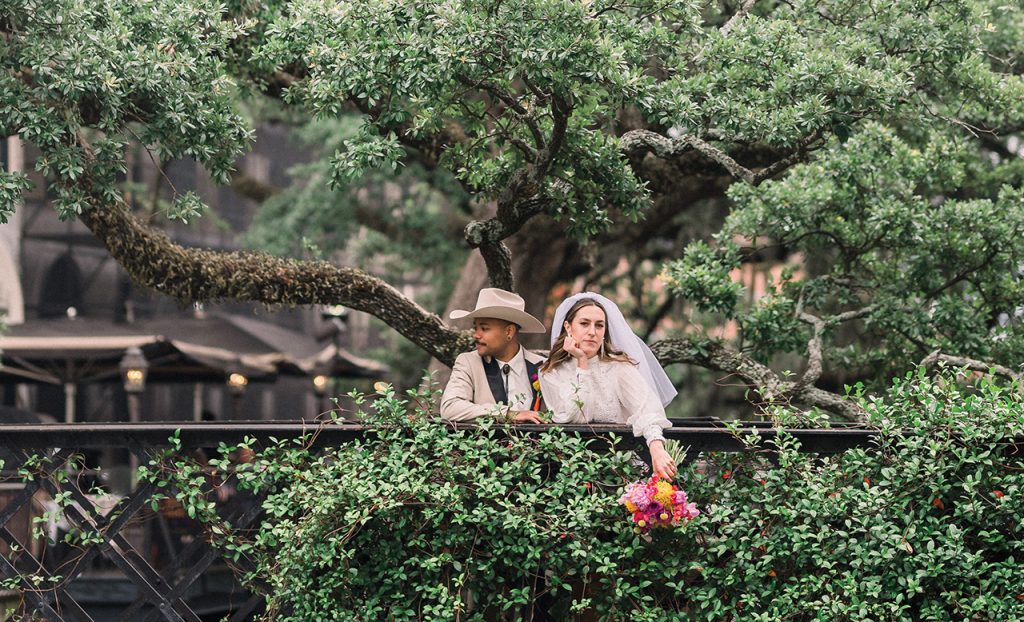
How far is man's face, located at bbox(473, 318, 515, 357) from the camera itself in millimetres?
6949

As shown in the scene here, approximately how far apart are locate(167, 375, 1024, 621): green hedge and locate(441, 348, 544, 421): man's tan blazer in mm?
122

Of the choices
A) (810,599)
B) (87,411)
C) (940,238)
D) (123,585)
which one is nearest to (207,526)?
(810,599)

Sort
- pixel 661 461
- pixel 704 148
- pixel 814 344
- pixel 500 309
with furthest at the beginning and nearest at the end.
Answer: pixel 814 344 → pixel 704 148 → pixel 500 309 → pixel 661 461

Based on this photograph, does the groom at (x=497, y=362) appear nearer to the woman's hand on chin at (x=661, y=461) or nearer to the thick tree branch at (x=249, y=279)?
the woman's hand on chin at (x=661, y=461)

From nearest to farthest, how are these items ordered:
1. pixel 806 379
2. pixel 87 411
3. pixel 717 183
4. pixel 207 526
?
1. pixel 207 526
2. pixel 806 379
3. pixel 717 183
4. pixel 87 411

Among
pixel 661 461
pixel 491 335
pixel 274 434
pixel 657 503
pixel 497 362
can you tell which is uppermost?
pixel 491 335

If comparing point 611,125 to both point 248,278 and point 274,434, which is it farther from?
point 274,434

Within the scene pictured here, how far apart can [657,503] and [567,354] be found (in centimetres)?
123

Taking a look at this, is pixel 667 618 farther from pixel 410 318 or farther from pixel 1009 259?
pixel 1009 259

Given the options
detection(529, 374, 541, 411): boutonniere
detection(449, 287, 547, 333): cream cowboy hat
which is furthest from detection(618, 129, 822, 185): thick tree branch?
detection(529, 374, 541, 411): boutonniere

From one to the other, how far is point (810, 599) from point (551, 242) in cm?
702

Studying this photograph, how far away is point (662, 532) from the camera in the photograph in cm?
606

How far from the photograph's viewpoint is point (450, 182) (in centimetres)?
1670

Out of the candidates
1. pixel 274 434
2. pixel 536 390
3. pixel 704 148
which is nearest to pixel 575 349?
pixel 536 390
